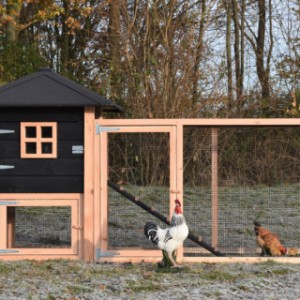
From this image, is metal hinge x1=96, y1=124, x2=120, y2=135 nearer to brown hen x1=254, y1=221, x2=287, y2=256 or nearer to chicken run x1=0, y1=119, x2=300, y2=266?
chicken run x1=0, y1=119, x2=300, y2=266

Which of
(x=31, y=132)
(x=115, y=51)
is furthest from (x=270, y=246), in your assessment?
(x=115, y=51)

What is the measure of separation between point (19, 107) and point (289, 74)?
1108 cm

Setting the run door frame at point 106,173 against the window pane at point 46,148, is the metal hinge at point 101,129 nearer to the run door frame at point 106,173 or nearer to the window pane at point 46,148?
the run door frame at point 106,173

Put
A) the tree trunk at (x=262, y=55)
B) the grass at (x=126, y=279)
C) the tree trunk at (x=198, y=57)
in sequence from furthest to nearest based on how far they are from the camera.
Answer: the tree trunk at (x=262, y=55)
the tree trunk at (x=198, y=57)
the grass at (x=126, y=279)

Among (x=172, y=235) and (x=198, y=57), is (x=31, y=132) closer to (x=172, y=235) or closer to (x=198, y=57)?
(x=172, y=235)

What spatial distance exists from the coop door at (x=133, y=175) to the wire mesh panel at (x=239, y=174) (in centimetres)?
32

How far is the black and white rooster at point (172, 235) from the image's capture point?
6.75m

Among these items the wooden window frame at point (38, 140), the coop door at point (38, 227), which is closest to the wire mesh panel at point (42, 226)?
the coop door at point (38, 227)

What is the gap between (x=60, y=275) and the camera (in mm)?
6625

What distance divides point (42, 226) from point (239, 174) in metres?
2.50

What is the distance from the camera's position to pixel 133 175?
802cm

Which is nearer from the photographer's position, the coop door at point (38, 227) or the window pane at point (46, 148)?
the window pane at point (46, 148)

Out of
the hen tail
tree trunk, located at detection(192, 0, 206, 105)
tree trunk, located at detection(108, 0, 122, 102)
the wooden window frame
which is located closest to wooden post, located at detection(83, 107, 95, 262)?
the wooden window frame

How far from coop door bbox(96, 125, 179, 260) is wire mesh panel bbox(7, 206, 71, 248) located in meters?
0.67
